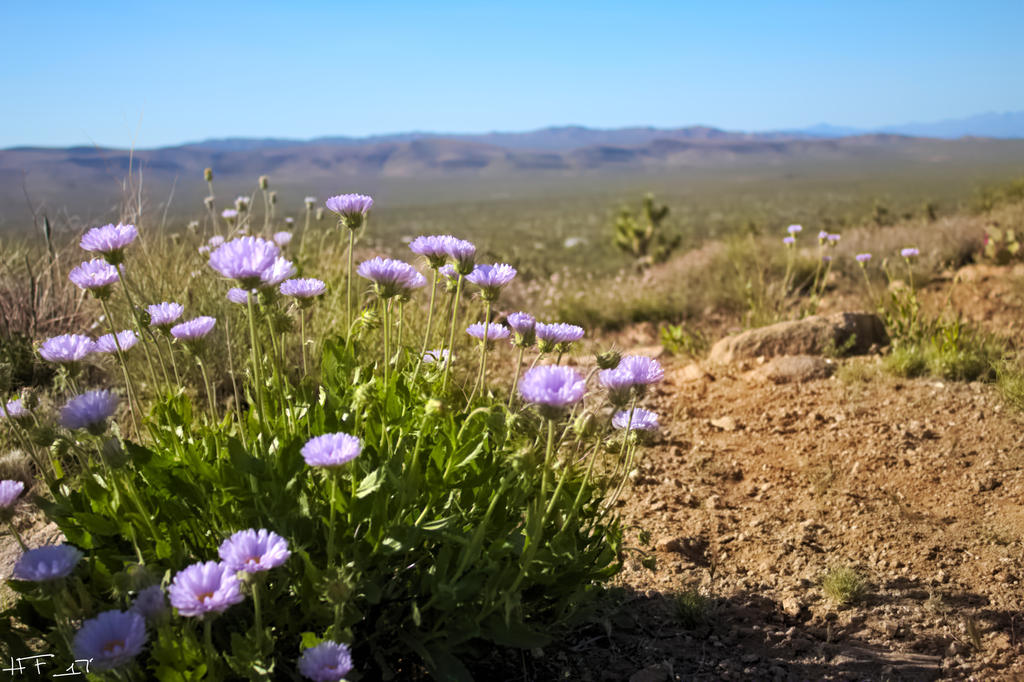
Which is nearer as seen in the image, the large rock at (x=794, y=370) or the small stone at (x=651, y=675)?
the small stone at (x=651, y=675)

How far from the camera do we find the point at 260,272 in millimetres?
1687

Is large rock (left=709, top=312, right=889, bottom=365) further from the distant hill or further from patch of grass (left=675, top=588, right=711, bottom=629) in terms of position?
the distant hill

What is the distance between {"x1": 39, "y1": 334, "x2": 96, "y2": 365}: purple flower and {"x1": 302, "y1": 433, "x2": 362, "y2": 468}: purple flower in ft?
2.74

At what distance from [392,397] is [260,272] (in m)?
0.48

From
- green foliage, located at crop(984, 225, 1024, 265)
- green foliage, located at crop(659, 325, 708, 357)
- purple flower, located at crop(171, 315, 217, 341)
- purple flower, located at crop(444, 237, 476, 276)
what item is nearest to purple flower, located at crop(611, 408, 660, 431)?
purple flower, located at crop(444, 237, 476, 276)

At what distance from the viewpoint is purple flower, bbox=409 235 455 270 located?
2.08 meters

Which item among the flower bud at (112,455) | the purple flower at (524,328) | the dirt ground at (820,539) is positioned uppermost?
the purple flower at (524,328)

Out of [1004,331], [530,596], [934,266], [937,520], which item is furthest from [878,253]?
[530,596]

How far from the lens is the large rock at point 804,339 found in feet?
16.5

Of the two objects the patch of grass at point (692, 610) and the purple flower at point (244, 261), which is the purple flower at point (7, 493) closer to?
the purple flower at point (244, 261)

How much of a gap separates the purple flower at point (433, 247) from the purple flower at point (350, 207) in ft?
0.62

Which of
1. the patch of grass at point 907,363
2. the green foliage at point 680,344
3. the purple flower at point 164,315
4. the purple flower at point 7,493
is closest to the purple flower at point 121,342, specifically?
the purple flower at point 164,315

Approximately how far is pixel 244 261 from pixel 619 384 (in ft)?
3.00

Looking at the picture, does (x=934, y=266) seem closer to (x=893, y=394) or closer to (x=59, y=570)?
(x=893, y=394)
